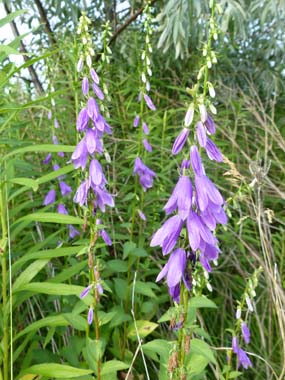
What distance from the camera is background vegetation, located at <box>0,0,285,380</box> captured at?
200 centimetres

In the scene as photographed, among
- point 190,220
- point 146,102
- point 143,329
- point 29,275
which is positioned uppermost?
point 146,102

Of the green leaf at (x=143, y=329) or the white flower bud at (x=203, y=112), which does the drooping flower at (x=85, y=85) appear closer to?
the white flower bud at (x=203, y=112)

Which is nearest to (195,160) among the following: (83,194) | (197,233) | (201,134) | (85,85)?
(201,134)

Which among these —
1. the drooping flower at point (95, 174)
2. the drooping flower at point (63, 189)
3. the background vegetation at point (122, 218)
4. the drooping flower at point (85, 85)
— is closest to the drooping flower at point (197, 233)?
the background vegetation at point (122, 218)

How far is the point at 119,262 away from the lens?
107 inches

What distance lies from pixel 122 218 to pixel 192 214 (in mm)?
2278

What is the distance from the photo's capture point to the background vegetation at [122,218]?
2004 millimetres

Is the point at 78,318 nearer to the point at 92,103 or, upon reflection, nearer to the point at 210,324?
the point at 92,103

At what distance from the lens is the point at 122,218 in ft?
11.9

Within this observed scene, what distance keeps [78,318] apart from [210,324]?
4.24 feet

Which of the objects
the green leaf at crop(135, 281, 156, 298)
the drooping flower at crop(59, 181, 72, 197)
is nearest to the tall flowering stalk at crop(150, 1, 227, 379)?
the green leaf at crop(135, 281, 156, 298)

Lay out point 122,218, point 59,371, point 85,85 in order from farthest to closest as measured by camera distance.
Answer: point 122,218, point 85,85, point 59,371

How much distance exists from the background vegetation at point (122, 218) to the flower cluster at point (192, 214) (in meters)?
0.39

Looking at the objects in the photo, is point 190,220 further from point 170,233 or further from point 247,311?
point 247,311
